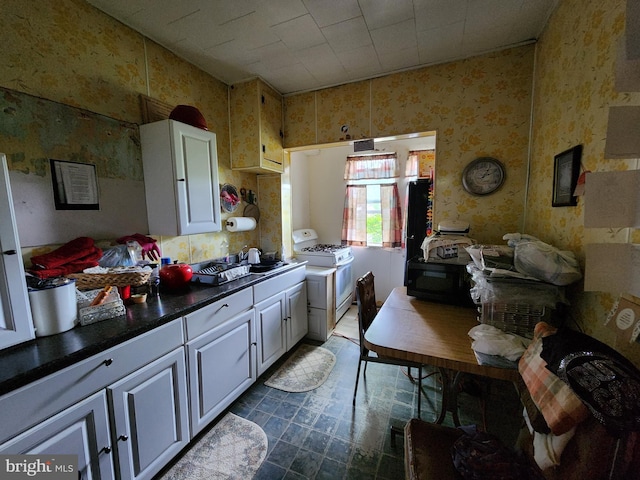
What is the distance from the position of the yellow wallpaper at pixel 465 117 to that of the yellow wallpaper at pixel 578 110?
0.16 m

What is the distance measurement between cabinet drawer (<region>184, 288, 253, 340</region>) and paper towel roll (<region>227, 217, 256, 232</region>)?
2.76 ft

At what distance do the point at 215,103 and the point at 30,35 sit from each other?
4.08 ft

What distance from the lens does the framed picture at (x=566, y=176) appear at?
4.38 feet

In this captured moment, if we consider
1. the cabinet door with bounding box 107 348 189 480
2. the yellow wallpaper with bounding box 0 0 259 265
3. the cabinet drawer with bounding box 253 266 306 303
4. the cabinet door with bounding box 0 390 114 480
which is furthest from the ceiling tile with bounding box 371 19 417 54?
the cabinet door with bounding box 0 390 114 480

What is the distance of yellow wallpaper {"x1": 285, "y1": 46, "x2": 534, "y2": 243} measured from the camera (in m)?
2.10

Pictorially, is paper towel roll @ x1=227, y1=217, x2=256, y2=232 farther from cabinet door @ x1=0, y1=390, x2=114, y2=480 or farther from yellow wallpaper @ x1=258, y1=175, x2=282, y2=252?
cabinet door @ x1=0, y1=390, x2=114, y2=480

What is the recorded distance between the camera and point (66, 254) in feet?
4.72

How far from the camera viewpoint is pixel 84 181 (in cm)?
158

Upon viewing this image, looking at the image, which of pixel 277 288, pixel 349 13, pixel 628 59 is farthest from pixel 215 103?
pixel 628 59

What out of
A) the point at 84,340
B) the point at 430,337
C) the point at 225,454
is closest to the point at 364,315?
the point at 430,337

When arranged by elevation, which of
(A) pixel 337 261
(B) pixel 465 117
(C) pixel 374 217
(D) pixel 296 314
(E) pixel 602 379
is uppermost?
(B) pixel 465 117

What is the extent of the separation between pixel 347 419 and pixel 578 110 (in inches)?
89.7

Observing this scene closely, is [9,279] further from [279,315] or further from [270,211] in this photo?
[270,211]

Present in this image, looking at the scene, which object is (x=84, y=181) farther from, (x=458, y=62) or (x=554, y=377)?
(x=458, y=62)
